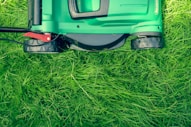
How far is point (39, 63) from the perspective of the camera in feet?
6.27

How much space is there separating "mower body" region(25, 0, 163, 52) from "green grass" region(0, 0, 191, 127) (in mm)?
194

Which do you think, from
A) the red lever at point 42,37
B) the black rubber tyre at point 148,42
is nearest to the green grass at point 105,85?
the black rubber tyre at point 148,42

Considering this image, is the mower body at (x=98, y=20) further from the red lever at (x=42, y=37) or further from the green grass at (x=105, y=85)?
the green grass at (x=105, y=85)

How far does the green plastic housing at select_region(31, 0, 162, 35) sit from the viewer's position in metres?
1.62

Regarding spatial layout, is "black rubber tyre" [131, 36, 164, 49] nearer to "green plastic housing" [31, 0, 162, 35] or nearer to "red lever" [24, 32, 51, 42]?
"green plastic housing" [31, 0, 162, 35]

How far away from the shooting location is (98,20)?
165 centimetres

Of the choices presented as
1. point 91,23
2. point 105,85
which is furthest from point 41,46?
point 105,85

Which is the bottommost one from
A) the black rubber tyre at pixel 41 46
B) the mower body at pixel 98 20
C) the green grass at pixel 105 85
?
the green grass at pixel 105 85

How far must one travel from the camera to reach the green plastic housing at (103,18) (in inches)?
63.9

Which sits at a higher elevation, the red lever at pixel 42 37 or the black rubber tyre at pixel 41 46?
the red lever at pixel 42 37

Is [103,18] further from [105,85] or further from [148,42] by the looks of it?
[105,85]

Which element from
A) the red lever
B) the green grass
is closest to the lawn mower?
the red lever

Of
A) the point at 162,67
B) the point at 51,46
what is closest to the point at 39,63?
the point at 51,46

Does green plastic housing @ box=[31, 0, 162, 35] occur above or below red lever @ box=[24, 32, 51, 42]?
above
